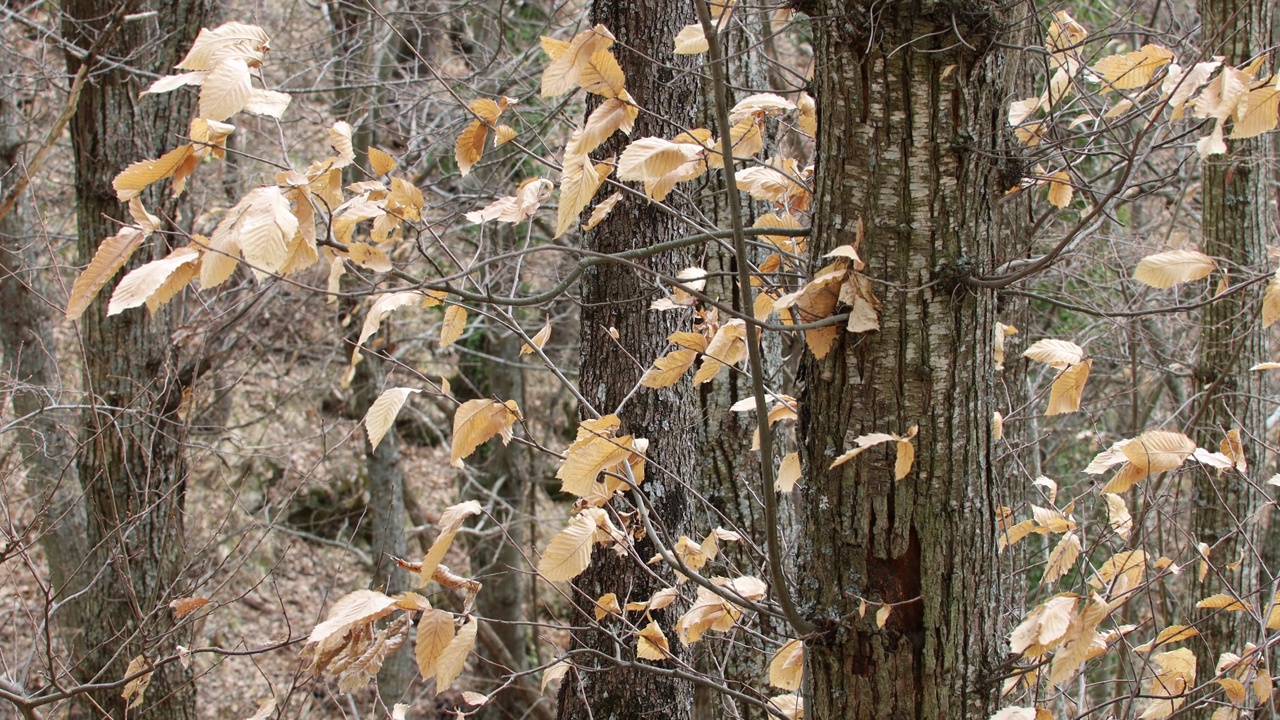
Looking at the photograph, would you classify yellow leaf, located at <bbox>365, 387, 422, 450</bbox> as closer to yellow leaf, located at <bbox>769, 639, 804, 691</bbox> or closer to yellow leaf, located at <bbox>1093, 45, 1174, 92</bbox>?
yellow leaf, located at <bbox>769, 639, 804, 691</bbox>

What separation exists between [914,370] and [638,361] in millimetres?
1564

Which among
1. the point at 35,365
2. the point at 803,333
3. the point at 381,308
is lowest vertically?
the point at 35,365

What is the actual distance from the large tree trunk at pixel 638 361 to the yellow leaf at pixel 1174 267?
1.70 metres

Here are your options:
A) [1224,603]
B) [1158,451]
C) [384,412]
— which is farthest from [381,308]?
[1224,603]

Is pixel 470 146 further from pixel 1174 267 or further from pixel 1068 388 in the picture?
pixel 1174 267

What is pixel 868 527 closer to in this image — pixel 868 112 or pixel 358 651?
pixel 868 112

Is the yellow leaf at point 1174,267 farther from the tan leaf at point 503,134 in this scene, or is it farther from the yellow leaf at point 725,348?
the tan leaf at point 503,134

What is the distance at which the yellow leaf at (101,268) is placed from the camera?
144 centimetres

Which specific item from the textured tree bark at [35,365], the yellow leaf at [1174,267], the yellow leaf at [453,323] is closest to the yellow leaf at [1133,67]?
the yellow leaf at [1174,267]

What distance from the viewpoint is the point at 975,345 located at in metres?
1.88

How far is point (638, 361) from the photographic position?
332 centimetres

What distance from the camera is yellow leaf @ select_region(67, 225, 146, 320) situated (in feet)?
4.73

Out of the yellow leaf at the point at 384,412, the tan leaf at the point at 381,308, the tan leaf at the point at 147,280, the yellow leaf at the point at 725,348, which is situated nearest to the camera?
the tan leaf at the point at 147,280

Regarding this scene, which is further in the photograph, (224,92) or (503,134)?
(503,134)
